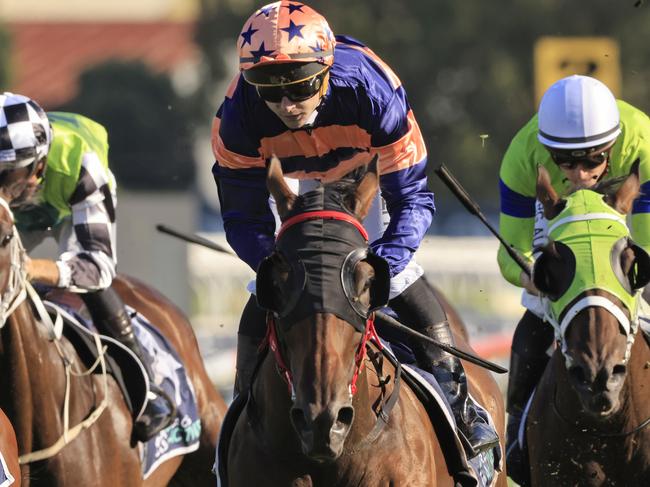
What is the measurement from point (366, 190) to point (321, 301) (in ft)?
1.60

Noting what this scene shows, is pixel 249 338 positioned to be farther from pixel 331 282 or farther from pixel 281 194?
pixel 331 282

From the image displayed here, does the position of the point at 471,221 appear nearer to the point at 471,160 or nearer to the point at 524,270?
the point at 471,160

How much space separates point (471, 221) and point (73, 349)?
45.3ft

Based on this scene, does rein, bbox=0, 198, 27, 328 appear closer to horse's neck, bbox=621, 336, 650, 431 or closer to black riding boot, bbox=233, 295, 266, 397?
black riding boot, bbox=233, 295, 266, 397

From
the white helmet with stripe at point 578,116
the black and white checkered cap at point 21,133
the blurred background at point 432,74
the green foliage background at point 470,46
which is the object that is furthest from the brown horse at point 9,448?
the green foliage background at point 470,46

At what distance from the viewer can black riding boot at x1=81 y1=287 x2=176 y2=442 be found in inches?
291

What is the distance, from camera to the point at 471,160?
29.6m

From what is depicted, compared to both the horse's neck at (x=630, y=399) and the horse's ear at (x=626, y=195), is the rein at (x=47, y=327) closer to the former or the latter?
the horse's neck at (x=630, y=399)

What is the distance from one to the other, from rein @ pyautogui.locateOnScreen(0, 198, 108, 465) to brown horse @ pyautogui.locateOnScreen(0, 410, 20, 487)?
31 cm

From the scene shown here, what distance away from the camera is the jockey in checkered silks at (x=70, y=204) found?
6668 millimetres

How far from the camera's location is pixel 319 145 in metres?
A: 5.75

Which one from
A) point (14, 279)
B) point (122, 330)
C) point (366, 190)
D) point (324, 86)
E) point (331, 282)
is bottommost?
point (122, 330)

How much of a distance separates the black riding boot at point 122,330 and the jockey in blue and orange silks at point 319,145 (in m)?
1.65

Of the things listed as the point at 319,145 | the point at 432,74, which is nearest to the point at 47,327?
the point at 319,145
